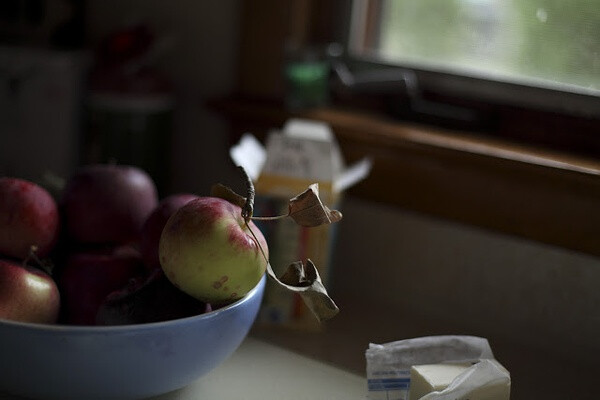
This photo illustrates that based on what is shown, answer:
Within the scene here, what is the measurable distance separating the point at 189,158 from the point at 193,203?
601 mm

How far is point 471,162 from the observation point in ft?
3.33

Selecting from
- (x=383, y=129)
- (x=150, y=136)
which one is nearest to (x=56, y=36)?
(x=150, y=136)

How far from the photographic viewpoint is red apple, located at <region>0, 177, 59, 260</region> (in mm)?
777

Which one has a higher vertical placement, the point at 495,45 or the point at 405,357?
the point at 495,45

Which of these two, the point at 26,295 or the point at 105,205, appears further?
the point at 105,205

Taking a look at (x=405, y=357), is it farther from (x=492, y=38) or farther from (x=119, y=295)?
(x=492, y=38)

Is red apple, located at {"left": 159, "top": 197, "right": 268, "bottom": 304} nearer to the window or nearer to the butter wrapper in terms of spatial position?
the butter wrapper

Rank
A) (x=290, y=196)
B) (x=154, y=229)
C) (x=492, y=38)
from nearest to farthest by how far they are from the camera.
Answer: (x=154, y=229)
(x=290, y=196)
(x=492, y=38)

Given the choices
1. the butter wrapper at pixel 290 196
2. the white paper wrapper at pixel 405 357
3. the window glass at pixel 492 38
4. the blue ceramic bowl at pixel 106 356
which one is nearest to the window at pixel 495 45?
the window glass at pixel 492 38

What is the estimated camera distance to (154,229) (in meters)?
0.80

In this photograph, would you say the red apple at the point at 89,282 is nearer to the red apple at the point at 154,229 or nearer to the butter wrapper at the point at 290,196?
the red apple at the point at 154,229

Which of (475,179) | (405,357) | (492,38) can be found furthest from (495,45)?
(405,357)

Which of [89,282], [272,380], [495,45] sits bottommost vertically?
[272,380]

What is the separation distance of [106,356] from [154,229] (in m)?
0.15
